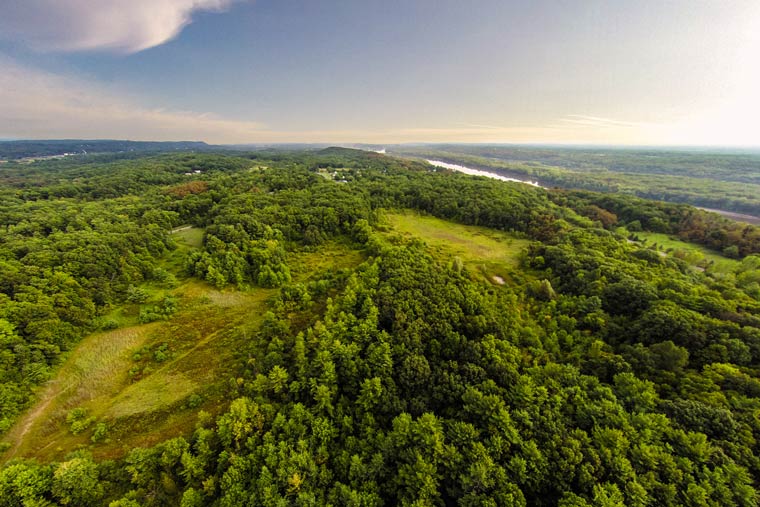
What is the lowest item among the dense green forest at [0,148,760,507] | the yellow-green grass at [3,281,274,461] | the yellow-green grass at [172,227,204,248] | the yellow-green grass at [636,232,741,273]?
the yellow-green grass at [3,281,274,461]

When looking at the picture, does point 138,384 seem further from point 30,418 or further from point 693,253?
point 693,253

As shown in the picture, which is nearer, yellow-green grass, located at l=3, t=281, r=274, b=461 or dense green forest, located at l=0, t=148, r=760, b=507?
dense green forest, located at l=0, t=148, r=760, b=507

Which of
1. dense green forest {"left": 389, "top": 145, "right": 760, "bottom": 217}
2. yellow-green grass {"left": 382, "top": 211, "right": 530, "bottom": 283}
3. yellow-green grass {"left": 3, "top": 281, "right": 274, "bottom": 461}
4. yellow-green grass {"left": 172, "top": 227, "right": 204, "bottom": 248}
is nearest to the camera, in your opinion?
yellow-green grass {"left": 3, "top": 281, "right": 274, "bottom": 461}

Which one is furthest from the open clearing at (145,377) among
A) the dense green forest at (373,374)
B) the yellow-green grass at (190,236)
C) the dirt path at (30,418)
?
the yellow-green grass at (190,236)

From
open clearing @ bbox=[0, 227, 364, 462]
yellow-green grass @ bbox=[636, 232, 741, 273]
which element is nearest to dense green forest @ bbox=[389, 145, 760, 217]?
yellow-green grass @ bbox=[636, 232, 741, 273]

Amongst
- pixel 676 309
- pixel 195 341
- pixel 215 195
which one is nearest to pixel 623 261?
pixel 676 309

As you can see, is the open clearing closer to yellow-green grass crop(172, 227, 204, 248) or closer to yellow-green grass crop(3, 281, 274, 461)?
yellow-green grass crop(3, 281, 274, 461)

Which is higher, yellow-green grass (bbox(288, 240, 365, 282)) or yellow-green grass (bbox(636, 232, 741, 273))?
yellow-green grass (bbox(636, 232, 741, 273))

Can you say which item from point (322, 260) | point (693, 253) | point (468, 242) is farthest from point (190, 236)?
point (693, 253)

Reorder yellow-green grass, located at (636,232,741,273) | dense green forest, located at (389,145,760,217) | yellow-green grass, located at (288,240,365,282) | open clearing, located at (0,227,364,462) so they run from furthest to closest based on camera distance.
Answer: dense green forest, located at (389,145,760,217)
yellow-green grass, located at (288,240,365,282)
yellow-green grass, located at (636,232,741,273)
open clearing, located at (0,227,364,462)
